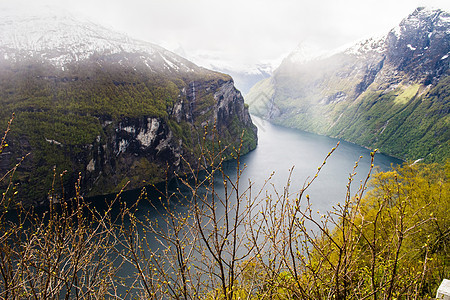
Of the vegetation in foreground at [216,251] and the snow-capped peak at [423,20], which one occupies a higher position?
the snow-capped peak at [423,20]

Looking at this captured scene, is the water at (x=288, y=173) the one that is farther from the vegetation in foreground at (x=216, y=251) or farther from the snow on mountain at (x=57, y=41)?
the snow on mountain at (x=57, y=41)

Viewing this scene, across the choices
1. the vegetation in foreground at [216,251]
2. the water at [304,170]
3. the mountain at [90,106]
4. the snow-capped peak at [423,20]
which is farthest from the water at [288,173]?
the snow-capped peak at [423,20]

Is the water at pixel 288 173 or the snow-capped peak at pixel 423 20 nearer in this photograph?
the water at pixel 288 173

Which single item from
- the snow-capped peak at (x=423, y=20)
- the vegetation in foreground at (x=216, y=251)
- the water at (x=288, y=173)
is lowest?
the water at (x=288, y=173)

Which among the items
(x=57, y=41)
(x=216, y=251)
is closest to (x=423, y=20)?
(x=57, y=41)

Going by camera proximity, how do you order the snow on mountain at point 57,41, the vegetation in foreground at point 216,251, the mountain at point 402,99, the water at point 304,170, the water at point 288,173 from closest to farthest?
the vegetation in foreground at point 216,251, the water at point 288,173, the water at point 304,170, the snow on mountain at point 57,41, the mountain at point 402,99

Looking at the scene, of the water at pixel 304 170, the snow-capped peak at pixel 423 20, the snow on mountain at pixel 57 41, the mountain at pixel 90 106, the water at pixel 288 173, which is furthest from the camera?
the snow-capped peak at pixel 423 20

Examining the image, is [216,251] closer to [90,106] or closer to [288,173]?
[288,173]

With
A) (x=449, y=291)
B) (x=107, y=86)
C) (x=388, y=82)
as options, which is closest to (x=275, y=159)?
(x=107, y=86)

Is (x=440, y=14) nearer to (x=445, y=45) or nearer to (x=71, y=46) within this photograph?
(x=445, y=45)
